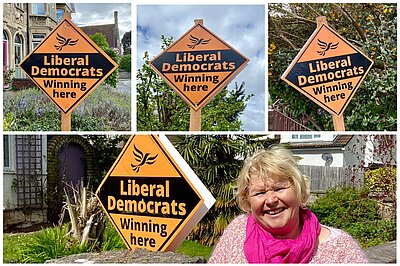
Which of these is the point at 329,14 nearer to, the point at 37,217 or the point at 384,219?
the point at 384,219

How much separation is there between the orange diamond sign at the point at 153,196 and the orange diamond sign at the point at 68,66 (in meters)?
0.40

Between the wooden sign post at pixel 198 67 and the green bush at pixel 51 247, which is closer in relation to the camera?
the wooden sign post at pixel 198 67

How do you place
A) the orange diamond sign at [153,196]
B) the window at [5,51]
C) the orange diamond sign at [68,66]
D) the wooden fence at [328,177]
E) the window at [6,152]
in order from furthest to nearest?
the window at [6,152] < the wooden fence at [328,177] < the window at [5,51] < the orange diamond sign at [68,66] < the orange diamond sign at [153,196]

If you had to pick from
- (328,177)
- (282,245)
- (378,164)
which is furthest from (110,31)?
(282,245)

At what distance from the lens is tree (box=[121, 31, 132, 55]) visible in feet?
13.3

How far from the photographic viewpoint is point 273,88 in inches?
163

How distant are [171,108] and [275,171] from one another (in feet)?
7.35

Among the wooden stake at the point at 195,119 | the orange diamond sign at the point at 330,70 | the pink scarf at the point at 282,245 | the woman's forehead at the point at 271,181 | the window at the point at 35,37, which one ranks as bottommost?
the pink scarf at the point at 282,245

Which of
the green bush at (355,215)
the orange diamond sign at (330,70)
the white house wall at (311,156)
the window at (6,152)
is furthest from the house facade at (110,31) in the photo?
the green bush at (355,215)

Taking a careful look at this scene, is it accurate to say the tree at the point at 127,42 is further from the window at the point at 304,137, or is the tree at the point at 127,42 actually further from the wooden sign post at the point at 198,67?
the window at the point at 304,137

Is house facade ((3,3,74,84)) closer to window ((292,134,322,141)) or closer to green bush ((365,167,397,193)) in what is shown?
window ((292,134,322,141))

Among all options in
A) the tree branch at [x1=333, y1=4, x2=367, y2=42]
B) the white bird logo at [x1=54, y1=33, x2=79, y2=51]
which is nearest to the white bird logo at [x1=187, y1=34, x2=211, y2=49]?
the white bird logo at [x1=54, y1=33, x2=79, y2=51]

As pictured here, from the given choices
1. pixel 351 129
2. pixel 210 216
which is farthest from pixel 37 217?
pixel 351 129

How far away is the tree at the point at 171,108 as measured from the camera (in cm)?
406
